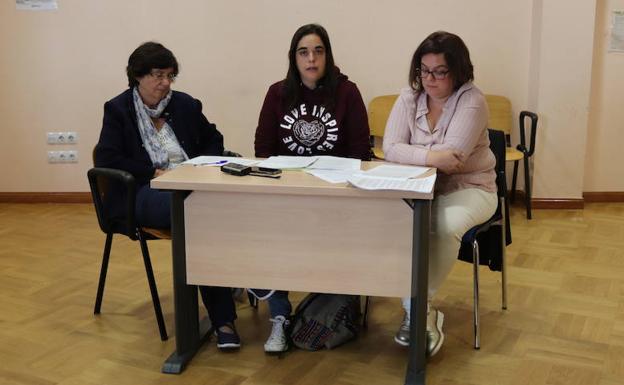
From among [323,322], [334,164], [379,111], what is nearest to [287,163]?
[334,164]

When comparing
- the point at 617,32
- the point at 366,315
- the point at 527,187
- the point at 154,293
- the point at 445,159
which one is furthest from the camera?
the point at 617,32

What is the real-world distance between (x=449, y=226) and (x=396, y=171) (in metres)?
0.28

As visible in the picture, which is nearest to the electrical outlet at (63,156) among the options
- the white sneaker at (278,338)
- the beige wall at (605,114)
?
the white sneaker at (278,338)

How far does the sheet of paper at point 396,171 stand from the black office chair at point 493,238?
0.34 m

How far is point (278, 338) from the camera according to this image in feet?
7.87

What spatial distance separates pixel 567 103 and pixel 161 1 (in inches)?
104

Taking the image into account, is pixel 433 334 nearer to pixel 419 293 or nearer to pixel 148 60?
pixel 419 293

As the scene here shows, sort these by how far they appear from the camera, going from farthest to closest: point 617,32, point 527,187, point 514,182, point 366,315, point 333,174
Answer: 1. point 514,182
2. point 617,32
3. point 527,187
4. point 366,315
5. point 333,174

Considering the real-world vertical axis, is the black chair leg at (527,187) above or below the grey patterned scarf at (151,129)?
below

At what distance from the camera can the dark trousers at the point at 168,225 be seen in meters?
2.46

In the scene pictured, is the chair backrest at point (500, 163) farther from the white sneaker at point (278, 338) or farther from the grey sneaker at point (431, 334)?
the white sneaker at point (278, 338)

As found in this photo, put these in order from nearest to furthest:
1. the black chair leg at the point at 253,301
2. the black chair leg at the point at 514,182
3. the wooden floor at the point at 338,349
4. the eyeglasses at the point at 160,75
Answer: the wooden floor at the point at 338,349
the eyeglasses at the point at 160,75
the black chair leg at the point at 253,301
the black chair leg at the point at 514,182

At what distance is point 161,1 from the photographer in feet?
14.4

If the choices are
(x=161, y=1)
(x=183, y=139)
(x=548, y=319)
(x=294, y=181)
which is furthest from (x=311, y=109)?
(x=161, y=1)
